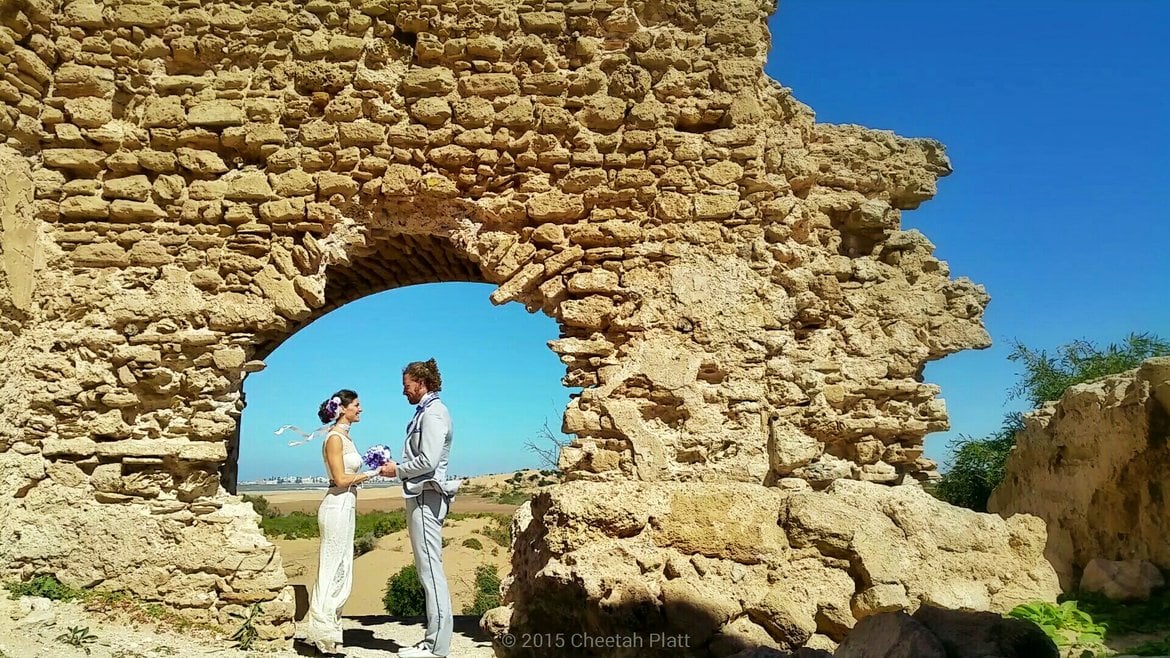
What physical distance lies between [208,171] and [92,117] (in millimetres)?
870

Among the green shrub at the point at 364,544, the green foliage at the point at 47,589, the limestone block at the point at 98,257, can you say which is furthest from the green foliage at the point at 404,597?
the limestone block at the point at 98,257

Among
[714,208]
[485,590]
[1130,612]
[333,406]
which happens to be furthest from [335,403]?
[485,590]

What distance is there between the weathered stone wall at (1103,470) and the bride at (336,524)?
16.7 feet

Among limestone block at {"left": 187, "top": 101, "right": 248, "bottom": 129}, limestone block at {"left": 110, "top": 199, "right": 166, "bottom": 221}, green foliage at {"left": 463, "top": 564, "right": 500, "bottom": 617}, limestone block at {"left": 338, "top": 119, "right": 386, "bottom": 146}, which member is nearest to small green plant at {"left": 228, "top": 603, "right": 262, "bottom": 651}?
limestone block at {"left": 110, "top": 199, "right": 166, "bottom": 221}

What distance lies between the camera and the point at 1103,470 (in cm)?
539

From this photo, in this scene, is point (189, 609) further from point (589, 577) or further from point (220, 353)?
point (589, 577)

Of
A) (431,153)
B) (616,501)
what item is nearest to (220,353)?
(431,153)

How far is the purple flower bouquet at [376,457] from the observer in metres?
5.00

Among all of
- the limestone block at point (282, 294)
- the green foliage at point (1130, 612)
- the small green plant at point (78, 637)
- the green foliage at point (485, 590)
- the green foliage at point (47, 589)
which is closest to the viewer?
the green foliage at point (1130, 612)

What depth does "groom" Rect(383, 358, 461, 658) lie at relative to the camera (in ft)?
14.5

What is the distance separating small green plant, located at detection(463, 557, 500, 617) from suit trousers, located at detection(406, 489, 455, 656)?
622 cm

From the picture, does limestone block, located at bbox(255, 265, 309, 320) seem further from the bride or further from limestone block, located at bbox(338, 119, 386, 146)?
limestone block, located at bbox(338, 119, 386, 146)

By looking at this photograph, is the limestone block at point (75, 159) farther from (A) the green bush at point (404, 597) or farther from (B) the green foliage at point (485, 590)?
(A) the green bush at point (404, 597)

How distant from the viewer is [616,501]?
4.04 metres
